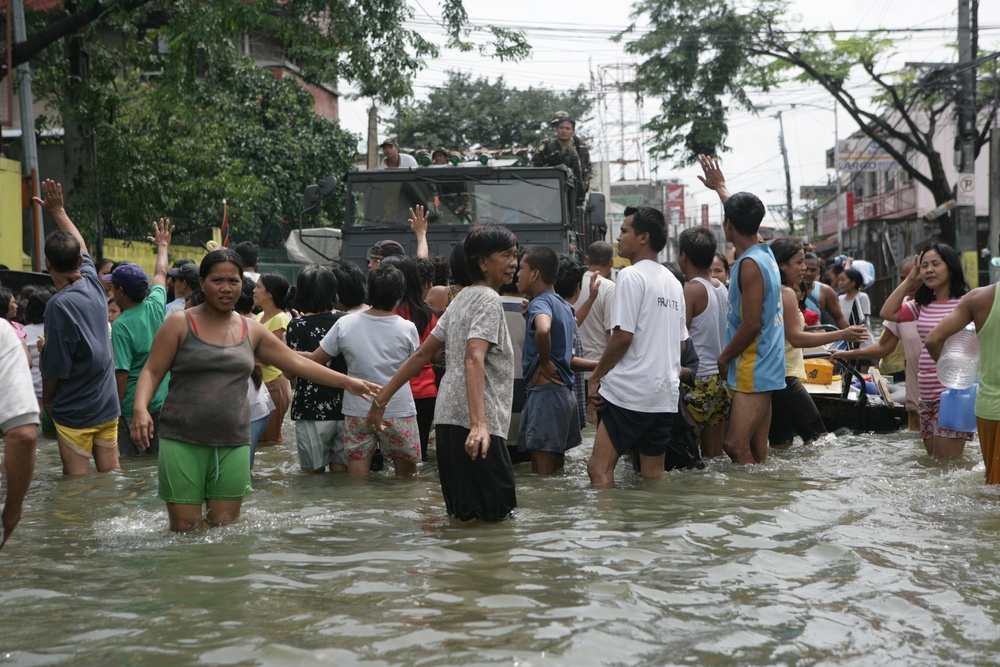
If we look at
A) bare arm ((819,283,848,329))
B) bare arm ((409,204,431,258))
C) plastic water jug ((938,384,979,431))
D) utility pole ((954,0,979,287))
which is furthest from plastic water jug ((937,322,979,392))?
utility pole ((954,0,979,287))

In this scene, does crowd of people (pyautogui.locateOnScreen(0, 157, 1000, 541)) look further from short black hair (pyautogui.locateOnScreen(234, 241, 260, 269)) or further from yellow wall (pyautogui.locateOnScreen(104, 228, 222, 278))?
yellow wall (pyautogui.locateOnScreen(104, 228, 222, 278))

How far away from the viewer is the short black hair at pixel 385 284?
704 cm

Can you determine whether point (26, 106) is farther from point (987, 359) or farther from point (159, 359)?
point (987, 359)

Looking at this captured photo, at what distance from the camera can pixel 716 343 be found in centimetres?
772

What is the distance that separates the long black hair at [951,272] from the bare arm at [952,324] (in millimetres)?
1188

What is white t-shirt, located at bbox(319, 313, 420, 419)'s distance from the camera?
7121 mm

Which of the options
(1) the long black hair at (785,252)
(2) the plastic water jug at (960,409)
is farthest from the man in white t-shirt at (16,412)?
(1) the long black hair at (785,252)

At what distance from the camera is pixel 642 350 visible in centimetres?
636

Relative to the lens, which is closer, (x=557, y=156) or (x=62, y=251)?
(x=62, y=251)

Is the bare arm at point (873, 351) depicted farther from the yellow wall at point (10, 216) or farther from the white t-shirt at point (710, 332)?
the yellow wall at point (10, 216)

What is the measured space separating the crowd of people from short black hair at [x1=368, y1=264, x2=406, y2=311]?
12mm

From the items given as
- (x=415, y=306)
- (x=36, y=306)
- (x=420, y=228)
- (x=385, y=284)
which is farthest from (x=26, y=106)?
(x=385, y=284)

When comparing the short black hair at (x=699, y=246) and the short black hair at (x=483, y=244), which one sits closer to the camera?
the short black hair at (x=483, y=244)

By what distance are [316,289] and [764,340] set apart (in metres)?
3.03
